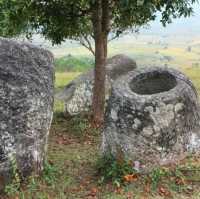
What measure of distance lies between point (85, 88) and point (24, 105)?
36.7ft

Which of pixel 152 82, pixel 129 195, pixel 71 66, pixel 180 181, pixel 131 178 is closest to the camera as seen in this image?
pixel 129 195

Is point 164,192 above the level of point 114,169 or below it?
below

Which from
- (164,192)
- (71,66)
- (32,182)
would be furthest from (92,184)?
(71,66)

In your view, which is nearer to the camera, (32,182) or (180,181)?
(32,182)

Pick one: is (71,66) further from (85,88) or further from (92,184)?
(92,184)

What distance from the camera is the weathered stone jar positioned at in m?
12.2

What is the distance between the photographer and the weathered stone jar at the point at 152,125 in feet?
40.2

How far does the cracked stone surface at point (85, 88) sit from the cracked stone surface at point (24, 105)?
28.1ft

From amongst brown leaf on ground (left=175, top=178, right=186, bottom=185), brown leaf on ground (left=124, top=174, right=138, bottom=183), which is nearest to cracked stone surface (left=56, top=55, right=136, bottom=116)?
brown leaf on ground (left=124, top=174, right=138, bottom=183)

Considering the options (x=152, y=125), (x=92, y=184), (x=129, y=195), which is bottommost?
(x=92, y=184)

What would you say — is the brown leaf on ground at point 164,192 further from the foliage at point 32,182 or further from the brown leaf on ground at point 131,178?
the foliage at point 32,182

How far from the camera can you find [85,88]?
22828 millimetres

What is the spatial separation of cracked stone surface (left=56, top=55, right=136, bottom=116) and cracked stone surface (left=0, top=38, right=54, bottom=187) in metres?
8.58

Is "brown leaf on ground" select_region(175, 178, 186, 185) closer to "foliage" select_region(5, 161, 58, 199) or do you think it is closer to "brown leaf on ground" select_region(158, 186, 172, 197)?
"brown leaf on ground" select_region(158, 186, 172, 197)
